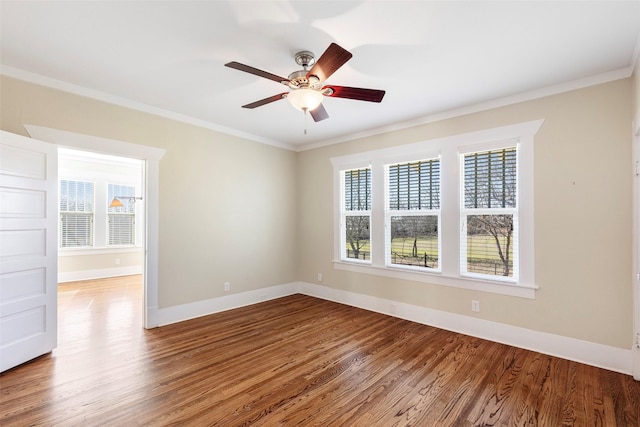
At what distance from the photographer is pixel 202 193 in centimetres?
420

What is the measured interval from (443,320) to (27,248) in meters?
4.49

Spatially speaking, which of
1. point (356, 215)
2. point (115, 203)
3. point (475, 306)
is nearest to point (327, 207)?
point (356, 215)

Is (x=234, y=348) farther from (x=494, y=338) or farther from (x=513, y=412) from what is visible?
(x=494, y=338)

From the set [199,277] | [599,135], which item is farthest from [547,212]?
[199,277]

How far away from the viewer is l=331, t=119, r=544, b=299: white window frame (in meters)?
3.13

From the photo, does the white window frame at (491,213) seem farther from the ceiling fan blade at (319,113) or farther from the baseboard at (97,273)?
the baseboard at (97,273)

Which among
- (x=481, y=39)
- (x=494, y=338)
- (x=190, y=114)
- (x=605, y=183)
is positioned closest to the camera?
(x=481, y=39)

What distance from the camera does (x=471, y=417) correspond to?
2055 millimetres

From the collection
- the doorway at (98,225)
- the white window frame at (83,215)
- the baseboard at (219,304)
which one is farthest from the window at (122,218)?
the baseboard at (219,304)

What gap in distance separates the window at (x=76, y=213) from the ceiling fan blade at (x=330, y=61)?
23.0 feet

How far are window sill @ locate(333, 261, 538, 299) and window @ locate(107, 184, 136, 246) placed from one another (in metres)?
5.61

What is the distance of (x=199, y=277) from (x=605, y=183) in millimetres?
4692

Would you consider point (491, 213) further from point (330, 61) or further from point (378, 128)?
point (330, 61)

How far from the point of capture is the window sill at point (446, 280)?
Answer: 317cm
